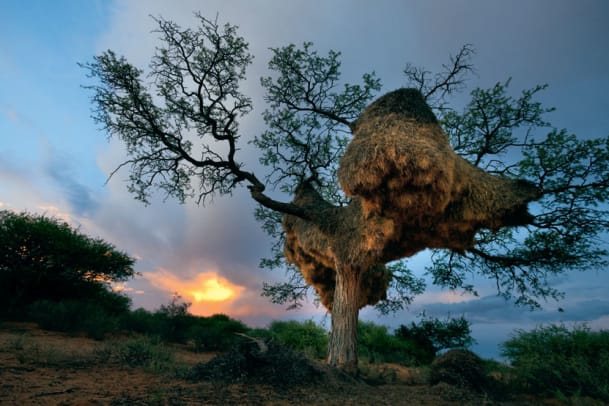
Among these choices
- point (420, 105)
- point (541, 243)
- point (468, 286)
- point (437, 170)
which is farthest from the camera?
point (468, 286)

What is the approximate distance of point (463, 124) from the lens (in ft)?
44.1

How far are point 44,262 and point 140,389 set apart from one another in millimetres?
13750

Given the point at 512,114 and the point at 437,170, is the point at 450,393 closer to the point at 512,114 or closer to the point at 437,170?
the point at 437,170

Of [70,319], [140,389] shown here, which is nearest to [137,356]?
[140,389]

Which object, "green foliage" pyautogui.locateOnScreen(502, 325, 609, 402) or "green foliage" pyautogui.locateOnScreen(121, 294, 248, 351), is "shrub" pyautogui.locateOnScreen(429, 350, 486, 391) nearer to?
"green foliage" pyautogui.locateOnScreen(502, 325, 609, 402)

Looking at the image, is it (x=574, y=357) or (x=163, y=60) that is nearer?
Answer: (x=574, y=357)

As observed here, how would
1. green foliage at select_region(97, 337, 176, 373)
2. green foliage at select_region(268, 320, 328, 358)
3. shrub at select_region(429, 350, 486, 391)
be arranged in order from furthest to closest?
green foliage at select_region(268, 320, 328, 358), shrub at select_region(429, 350, 486, 391), green foliage at select_region(97, 337, 176, 373)

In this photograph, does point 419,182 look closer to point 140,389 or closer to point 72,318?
point 140,389

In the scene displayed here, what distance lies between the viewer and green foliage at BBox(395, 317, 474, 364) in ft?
52.9

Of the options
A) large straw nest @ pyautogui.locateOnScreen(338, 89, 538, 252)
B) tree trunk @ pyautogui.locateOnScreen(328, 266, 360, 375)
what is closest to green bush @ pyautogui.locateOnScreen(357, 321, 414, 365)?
tree trunk @ pyautogui.locateOnScreen(328, 266, 360, 375)

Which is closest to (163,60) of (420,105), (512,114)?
(420,105)

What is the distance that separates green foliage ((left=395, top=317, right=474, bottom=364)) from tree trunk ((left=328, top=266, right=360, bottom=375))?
24.1ft

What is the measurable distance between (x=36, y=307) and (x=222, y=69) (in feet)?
38.8

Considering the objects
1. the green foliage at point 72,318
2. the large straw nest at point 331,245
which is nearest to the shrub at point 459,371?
the large straw nest at point 331,245
